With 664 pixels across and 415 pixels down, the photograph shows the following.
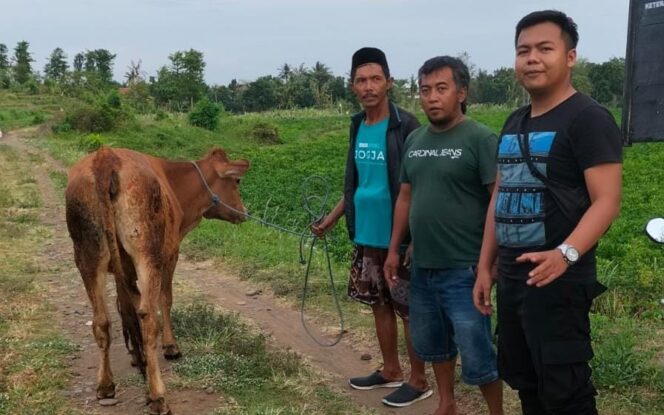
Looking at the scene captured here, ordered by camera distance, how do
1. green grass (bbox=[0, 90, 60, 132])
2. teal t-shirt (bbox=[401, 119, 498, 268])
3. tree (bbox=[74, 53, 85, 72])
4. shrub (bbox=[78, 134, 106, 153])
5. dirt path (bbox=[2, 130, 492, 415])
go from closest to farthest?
teal t-shirt (bbox=[401, 119, 498, 268]), dirt path (bbox=[2, 130, 492, 415]), shrub (bbox=[78, 134, 106, 153]), green grass (bbox=[0, 90, 60, 132]), tree (bbox=[74, 53, 85, 72])

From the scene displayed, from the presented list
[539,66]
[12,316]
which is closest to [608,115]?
[539,66]

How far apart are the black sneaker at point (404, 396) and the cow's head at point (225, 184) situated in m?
2.33

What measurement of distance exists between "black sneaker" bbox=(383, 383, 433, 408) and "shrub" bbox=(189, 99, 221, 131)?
2928 centimetres

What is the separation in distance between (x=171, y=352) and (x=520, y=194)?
3144 mm

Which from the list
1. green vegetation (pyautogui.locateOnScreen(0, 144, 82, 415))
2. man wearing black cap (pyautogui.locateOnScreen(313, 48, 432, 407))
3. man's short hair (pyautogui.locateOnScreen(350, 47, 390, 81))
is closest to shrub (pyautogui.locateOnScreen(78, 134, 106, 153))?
green vegetation (pyautogui.locateOnScreen(0, 144, 82, 415))

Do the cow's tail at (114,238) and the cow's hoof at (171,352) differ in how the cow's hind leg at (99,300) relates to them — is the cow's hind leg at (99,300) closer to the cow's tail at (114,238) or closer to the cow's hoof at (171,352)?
the cow's tail at (114,238)

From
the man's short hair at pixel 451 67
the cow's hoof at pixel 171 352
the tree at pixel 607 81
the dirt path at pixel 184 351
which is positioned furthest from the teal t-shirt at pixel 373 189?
the tree at pixel 607 81

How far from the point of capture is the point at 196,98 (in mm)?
45031

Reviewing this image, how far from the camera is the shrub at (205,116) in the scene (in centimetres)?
3234

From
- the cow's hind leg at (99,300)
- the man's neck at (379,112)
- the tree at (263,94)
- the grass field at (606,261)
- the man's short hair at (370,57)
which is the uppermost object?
the tree at (263,94)

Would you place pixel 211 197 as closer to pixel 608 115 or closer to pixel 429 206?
pixel 429 206

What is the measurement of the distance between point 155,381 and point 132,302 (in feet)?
1.62

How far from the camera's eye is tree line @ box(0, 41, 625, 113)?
44.6 metres

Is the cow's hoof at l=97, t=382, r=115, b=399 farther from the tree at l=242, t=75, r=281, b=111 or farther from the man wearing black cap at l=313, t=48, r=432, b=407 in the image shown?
the tree at l=242, t=75, r=281, b=111
